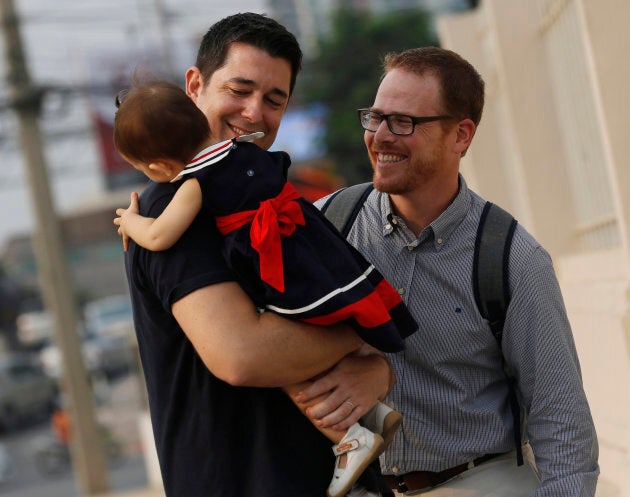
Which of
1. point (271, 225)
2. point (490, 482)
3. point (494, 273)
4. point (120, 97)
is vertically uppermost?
point (120, 97)

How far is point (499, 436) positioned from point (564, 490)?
0.24m

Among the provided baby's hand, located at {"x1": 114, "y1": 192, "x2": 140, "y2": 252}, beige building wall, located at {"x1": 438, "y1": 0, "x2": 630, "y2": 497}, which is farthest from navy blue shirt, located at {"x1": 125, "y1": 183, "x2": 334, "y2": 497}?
beige building wall, located at {"x1": 438, "y1": 0, "x2": 630, "y2": 497}

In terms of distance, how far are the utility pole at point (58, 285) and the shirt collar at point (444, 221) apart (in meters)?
13.9

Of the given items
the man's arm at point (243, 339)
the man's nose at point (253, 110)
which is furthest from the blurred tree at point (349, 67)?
the man's arm at point (243, 339)

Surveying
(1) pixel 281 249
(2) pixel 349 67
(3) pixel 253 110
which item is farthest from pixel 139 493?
(2) pixel 349 67

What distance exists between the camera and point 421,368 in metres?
3.24

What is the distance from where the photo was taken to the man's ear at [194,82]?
3209mm

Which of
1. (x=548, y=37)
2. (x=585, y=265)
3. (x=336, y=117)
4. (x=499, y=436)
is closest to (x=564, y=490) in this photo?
(x=499, y=436)

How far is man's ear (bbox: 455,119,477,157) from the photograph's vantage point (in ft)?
11.1

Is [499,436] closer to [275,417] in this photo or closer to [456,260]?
[456,260]

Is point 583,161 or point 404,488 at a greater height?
point 583,161

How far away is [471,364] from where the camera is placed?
10.6 feet

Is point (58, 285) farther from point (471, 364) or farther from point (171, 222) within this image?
point (171, 222)

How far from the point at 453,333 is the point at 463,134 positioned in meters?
0.62
